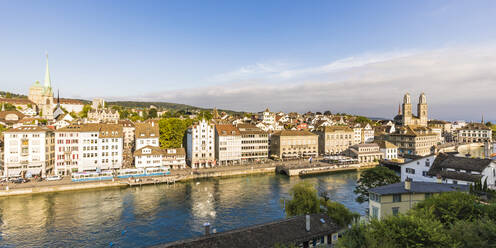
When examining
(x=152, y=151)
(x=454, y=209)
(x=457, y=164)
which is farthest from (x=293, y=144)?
(x=454, y=209)

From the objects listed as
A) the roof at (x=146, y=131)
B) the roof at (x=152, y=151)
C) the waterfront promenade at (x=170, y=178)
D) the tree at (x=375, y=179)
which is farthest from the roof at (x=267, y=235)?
the roof at (x=146, y=131)

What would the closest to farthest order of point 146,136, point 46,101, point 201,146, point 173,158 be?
point 173,158 < point 146,136 < point 201,146 < point 46,101

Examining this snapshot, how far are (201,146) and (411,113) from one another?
110678 mm

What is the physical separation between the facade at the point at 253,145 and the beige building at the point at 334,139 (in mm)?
19865

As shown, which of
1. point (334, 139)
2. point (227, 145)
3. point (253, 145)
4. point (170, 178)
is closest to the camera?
point (170, 178)

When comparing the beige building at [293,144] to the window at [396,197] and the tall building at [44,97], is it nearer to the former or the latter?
the window at [396,197]

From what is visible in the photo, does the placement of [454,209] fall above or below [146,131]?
below

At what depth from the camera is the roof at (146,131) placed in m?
61.6

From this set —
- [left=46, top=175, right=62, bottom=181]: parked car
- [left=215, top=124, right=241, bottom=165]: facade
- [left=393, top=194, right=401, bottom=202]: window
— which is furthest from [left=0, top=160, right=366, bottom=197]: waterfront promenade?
[left=393, top=194, right=401, bottom=202]: window

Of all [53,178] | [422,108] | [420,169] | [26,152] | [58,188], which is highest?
[422,108]

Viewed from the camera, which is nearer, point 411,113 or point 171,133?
point 171,133

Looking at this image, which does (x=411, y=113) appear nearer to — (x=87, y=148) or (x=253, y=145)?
(x=253, y=145)

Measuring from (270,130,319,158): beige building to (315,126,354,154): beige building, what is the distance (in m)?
5.04

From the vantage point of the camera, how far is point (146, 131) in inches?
2466
